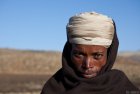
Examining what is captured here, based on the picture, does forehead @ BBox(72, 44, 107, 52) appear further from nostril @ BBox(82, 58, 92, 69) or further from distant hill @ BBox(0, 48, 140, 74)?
distant hill @ BBox(0, 48, 140, 74)

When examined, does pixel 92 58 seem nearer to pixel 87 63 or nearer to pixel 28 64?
pixel 87 63

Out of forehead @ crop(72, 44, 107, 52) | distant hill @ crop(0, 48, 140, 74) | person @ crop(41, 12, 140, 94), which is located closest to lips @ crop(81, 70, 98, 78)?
person @ crop(41, 12, 140, 94)

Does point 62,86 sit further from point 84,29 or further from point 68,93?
point 84,29

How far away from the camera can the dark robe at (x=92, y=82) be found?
2443 mm

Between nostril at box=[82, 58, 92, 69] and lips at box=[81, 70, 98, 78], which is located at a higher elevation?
nostril at box=[82, 58, 92, 69]

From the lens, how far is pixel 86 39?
2.51 m

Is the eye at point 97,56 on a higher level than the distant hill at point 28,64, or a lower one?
higher

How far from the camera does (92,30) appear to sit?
8.21 feet

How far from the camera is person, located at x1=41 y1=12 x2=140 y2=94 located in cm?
248

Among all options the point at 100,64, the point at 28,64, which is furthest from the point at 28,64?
the point at 100,64

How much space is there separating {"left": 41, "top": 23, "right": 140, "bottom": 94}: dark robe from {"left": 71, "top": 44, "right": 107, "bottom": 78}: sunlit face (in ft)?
0.10

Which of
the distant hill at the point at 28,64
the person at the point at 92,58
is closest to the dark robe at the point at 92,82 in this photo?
the person at the point at 92,58

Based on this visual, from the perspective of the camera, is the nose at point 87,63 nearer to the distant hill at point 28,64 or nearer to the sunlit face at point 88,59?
the sunlit face at point 88,59

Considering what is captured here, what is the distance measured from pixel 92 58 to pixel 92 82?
151mm
